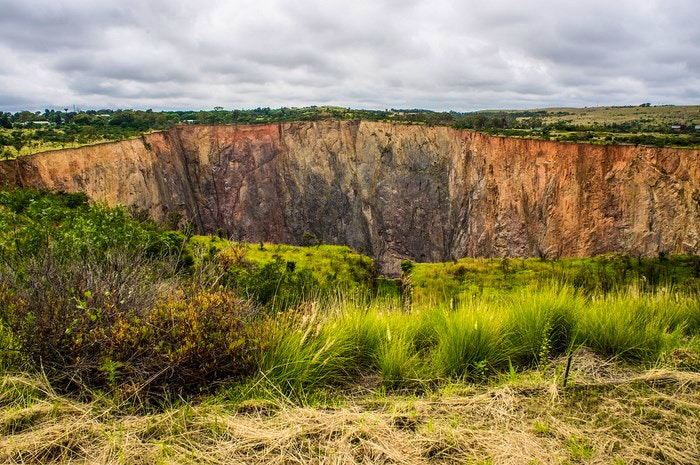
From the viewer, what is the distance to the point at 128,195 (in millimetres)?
42844

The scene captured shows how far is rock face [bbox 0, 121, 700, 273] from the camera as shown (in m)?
36.0

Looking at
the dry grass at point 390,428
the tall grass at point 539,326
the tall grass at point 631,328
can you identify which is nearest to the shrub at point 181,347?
the dry grass at point 390,428

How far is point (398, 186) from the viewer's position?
61000mm

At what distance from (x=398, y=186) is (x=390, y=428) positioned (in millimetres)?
57956

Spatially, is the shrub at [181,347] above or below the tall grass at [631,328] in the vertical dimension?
Result: above

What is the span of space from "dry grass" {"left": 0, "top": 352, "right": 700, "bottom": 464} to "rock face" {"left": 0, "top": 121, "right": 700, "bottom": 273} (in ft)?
105

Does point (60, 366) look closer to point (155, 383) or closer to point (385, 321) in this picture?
point (155, 383)

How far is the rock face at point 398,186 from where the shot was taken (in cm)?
3600

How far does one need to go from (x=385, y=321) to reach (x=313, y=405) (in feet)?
5.29

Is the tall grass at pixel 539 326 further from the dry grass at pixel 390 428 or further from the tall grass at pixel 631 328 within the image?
the dry grass at pixel 390 428

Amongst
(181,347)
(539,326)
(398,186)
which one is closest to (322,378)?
(181,347)

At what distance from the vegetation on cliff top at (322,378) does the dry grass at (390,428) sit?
1 cm

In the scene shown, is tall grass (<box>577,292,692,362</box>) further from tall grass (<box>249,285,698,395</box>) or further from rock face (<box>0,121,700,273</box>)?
rock face (<box>0,121,700,273</box>)

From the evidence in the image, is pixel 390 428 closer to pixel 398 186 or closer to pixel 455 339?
pixel 455 339
